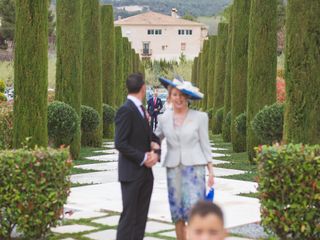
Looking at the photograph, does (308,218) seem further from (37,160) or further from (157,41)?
(157,41)

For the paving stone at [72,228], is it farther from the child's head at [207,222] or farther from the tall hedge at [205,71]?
the tall hedge at [205,71]

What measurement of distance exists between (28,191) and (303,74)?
3627 mm

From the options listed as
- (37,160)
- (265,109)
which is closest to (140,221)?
(37,160)

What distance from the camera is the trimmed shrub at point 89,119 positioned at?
19930mm

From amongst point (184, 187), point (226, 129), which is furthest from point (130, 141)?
point (226, 129)

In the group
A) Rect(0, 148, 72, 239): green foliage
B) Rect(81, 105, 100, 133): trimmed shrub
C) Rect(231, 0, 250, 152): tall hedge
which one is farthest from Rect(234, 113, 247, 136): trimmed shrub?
Rect(0, 148, 72, 239): green foliage

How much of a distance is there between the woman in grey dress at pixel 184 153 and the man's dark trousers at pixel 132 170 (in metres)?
0.23

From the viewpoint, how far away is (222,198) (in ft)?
36.9

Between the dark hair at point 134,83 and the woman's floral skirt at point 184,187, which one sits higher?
the dark hair at point 134,83

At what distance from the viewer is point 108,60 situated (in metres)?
26.6

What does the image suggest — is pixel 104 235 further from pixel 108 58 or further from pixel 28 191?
pixel 108 58

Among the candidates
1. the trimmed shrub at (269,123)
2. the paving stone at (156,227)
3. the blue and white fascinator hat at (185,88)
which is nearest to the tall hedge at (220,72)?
the trimmed shrub at (269,123)

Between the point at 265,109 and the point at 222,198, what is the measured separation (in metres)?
4.14

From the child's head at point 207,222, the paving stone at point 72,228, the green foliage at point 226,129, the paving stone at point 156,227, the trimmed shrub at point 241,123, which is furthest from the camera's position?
the green foliage at point 226,129
